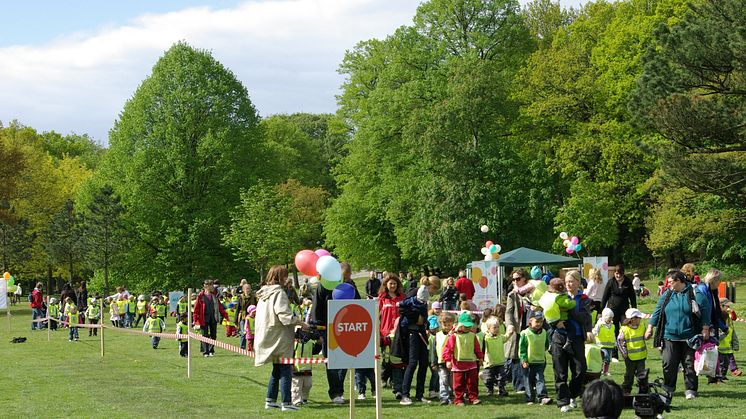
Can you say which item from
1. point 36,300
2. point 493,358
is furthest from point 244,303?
point 36,300

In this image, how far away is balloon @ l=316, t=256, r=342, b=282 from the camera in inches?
496

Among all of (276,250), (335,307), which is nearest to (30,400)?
(335,307)

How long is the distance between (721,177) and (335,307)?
20.7m

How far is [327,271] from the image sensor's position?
12.6 meters

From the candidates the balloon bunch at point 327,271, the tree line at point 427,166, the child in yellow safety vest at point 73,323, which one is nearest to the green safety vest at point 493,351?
the balloon bunch at point 327,271

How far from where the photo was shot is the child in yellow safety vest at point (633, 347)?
12727 mm

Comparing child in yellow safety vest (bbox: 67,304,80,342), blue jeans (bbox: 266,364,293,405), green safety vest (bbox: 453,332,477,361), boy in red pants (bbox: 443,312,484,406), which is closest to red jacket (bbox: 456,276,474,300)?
child in yellow safety vest (bbox: 67,304,80,342)

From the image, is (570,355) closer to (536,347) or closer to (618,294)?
(536,347)

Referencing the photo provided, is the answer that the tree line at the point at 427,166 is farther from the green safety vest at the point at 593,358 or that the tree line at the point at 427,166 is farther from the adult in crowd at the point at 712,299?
the green safety vest at the point at 593,358

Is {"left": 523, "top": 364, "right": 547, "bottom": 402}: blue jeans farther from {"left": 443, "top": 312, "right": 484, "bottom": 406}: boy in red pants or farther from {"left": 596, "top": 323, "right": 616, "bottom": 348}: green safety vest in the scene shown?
{"left": 596, "top": 323, "right": 616, "bottom": 348}: green safety vest

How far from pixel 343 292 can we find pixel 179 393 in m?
3.67

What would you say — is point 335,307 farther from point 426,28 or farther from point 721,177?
point 426,28

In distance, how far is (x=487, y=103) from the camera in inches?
Result: 1795

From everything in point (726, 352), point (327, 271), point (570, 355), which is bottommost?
point (726, 352)
